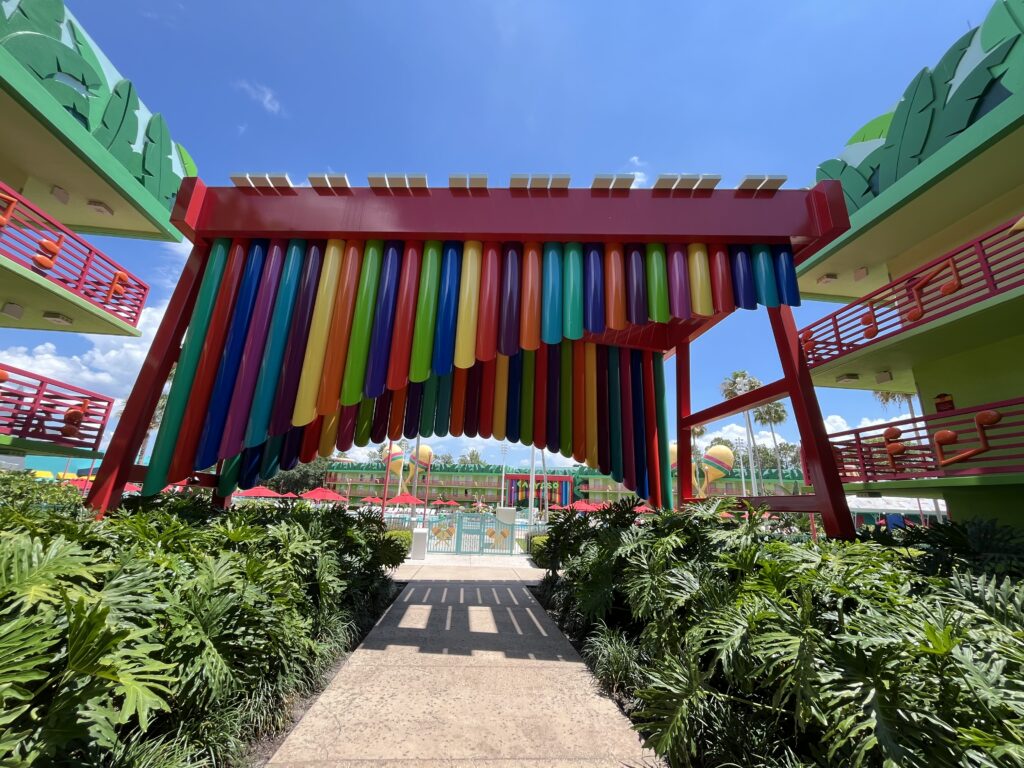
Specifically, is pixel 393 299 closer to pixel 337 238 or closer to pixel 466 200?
pixel 337 238

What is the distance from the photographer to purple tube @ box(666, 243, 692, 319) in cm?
592

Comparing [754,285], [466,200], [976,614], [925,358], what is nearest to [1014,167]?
[925,358]

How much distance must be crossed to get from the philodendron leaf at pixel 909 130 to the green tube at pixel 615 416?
695 centimetres

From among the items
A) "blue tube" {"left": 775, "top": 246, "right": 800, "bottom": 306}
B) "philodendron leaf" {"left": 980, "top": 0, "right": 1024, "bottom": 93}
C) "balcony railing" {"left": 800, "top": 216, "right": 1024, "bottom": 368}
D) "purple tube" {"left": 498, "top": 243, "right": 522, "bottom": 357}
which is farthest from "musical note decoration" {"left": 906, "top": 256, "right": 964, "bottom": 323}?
"purple tube" {"left": 498, "top": 243, "right": 522, "bottom": 357}

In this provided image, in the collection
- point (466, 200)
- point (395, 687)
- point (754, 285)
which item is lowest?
point (395, 687)

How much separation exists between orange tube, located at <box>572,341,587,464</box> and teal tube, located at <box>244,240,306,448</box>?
205 inches

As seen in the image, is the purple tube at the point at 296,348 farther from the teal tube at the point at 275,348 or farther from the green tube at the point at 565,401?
the green tube at the point at 565,401

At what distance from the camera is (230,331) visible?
5.98m

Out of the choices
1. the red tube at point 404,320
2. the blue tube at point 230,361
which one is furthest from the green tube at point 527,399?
the blue tube at point 230,361

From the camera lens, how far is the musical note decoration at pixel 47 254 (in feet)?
26.0

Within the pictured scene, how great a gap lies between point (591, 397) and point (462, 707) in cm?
585

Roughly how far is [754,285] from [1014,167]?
5.94m

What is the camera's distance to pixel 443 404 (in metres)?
8.54

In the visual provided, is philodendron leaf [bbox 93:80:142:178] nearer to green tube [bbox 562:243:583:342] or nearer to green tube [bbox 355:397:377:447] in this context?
green tube [bbox 355:397:377:447]
